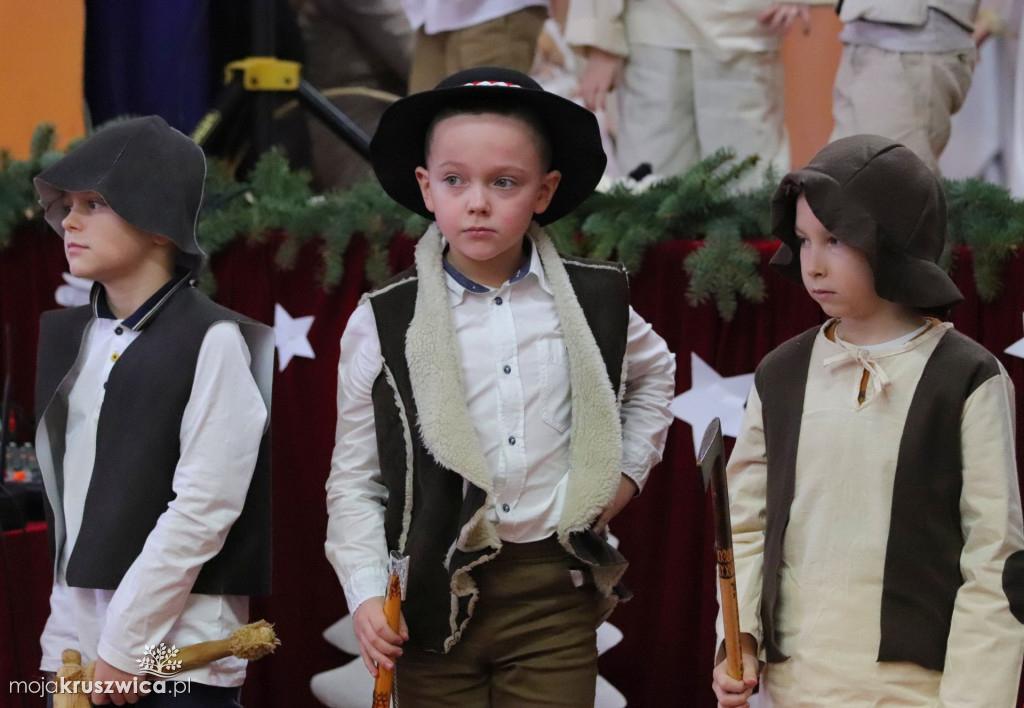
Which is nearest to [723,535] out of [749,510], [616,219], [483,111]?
[749,510]

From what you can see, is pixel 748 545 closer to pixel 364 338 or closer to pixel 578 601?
pixel 578 601

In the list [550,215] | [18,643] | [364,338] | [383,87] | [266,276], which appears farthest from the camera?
[383,87]

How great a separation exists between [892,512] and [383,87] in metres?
2.82

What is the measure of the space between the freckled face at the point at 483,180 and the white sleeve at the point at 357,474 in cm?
23

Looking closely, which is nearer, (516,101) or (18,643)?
(516,101)

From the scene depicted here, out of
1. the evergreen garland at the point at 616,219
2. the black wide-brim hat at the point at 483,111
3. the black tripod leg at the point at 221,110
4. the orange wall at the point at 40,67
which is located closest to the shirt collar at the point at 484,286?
the black wide-brim hat at the point at 483,111

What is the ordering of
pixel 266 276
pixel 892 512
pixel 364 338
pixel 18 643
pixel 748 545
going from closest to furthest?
1. pixel 892 512
2. pixel 748 545
3. pixel 364 338
4. pixel 18 643
5. pixel 266 276

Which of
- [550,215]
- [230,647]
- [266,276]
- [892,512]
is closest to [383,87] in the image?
[266,276]

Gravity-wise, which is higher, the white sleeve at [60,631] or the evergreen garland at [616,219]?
the evergreen garland at [616,219]

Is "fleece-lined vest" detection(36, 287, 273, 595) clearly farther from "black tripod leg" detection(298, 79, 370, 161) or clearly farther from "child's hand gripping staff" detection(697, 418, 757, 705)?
"black tripod leg" detection(298, 79, 370, 161)

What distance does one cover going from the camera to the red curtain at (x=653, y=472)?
2615 millimetres

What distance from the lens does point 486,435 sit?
6.23 ft

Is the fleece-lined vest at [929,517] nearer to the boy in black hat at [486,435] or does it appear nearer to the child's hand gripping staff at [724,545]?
the child's hand gripping staff at [724,545]

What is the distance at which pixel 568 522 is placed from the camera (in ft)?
6.15
